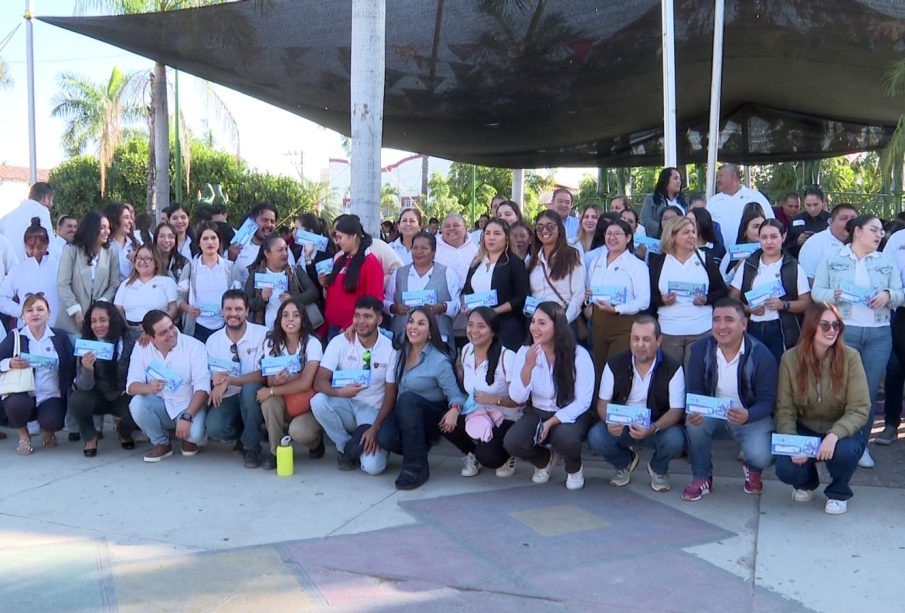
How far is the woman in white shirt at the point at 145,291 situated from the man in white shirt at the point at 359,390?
153 cm

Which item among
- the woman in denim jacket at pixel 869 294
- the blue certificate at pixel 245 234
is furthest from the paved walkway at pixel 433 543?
the blue certificate at pixel 245 234

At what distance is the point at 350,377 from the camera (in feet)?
17.6

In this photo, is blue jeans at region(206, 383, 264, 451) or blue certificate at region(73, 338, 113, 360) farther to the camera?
blue certificate at region(73, 338, 113, 360)

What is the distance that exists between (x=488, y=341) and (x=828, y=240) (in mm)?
2566

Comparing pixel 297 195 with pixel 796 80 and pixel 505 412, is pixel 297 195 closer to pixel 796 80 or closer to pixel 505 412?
pixel 796 80

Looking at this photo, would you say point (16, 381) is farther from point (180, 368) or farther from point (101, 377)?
point (180, 368)

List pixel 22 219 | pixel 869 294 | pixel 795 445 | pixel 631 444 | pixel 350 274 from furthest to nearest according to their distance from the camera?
pixel 22 219, pixel 350 274, pixel 869 294, pixel 631 444, pixel 795 445

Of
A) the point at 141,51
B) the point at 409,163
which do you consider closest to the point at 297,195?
the point at 141,51

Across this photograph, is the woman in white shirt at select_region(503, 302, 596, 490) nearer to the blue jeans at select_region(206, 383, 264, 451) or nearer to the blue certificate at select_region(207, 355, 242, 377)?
the blue jeans at select_region(206, 383, 264, 451)

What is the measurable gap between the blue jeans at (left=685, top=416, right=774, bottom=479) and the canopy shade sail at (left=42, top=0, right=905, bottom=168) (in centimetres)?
492

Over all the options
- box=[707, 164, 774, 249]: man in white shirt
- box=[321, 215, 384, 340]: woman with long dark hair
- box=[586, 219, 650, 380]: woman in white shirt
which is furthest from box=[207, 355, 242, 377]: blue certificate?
box=[707, 164, 774, 249]: man in white shirt

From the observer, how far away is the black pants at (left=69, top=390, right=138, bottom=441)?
5828mm

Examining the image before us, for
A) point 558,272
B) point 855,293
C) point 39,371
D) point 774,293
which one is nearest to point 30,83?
point 39,371

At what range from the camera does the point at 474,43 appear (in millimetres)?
8703
